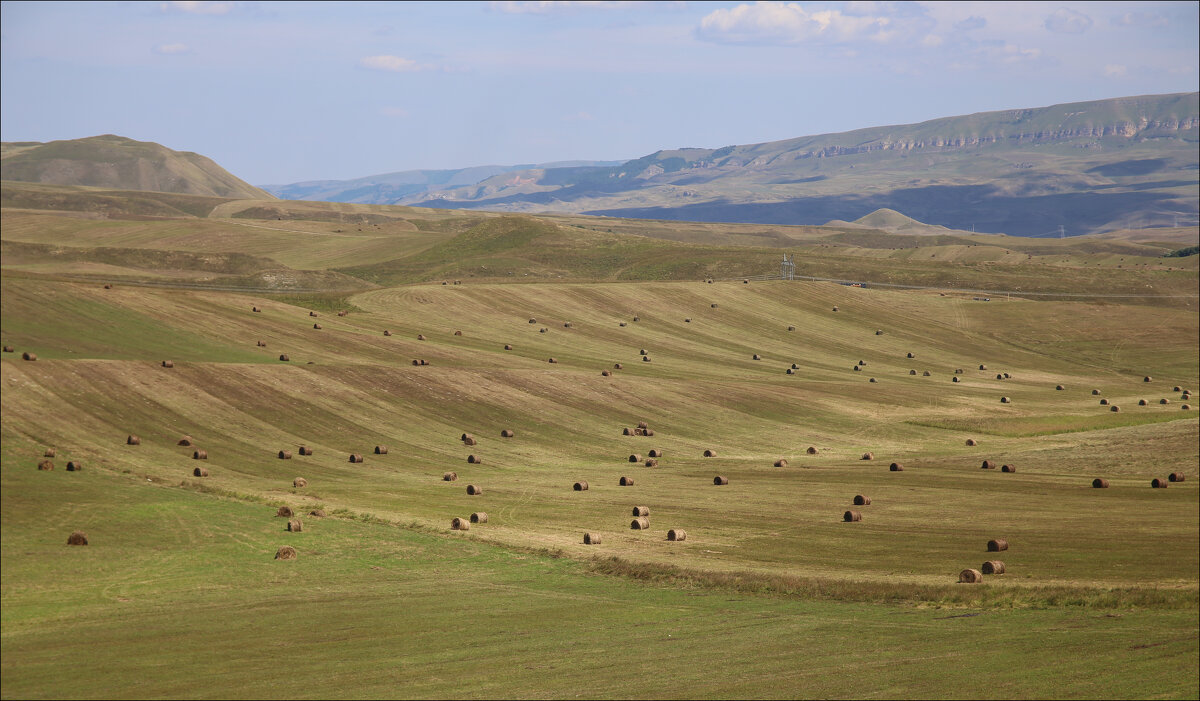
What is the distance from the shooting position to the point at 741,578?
42.3m

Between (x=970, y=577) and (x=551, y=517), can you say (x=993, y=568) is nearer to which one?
(x=970, y=577)

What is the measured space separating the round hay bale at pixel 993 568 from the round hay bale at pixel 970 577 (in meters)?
1.33

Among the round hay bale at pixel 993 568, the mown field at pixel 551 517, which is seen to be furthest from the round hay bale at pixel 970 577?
the round hay bale at pixel 993 568

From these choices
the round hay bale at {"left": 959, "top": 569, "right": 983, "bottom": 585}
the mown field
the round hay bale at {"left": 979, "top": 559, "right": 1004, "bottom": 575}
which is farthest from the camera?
the round hay bale at {"left": 979, "top": 559, "right": 1004, "bottom": 575}

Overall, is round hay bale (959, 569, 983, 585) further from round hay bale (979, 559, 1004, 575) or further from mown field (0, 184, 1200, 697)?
round hay bale (979, 559, 1004, 575)

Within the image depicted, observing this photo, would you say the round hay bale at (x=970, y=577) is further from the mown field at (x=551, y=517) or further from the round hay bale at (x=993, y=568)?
the round hay bale at (x=993, y=568)

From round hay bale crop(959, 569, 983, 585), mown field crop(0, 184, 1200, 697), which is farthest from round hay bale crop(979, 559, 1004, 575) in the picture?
round hay bale crop(959, 569, 983, 585)

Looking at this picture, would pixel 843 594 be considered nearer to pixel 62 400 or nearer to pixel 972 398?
pixel 62 400

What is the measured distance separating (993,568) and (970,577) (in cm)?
194

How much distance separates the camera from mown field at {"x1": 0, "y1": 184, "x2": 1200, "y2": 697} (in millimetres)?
31500

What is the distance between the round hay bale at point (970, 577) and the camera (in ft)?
133

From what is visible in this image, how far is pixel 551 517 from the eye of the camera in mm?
56438

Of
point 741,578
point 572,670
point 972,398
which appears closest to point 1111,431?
point 972,398

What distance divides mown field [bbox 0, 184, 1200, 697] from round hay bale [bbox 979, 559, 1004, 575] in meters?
0.99
